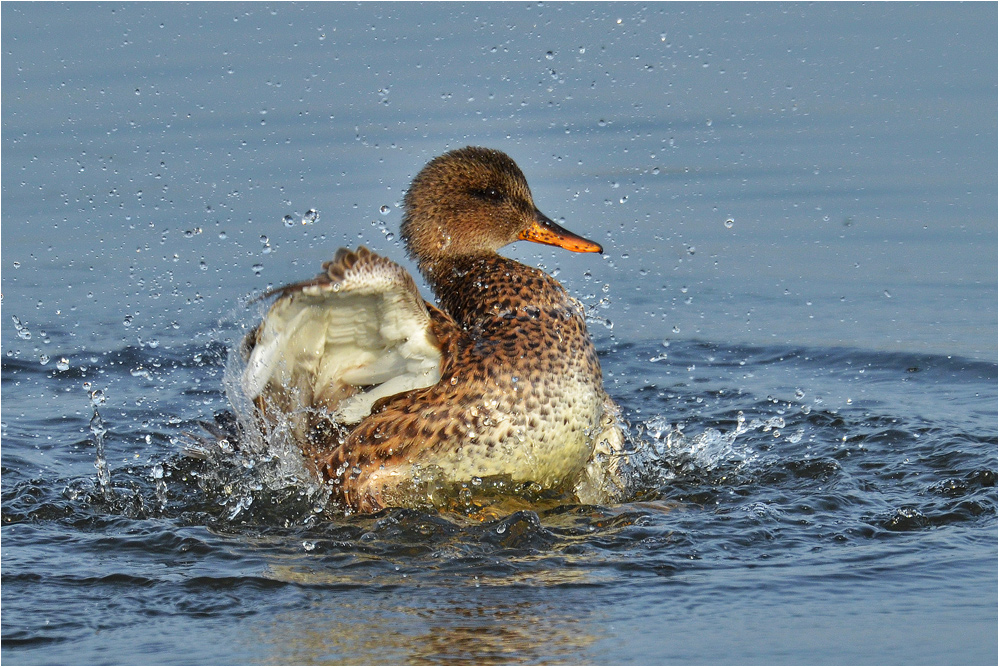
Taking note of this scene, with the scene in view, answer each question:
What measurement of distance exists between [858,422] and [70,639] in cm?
409

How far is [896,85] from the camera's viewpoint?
37.6 ft

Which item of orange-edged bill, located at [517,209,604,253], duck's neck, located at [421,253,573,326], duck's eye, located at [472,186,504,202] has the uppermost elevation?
duck's eye, located at [472,186,504,202]

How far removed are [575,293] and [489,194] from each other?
289cm

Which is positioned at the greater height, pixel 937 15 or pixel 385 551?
pixel 937 15

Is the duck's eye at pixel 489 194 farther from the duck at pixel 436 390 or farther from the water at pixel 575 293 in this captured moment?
the water at pixel 575 293

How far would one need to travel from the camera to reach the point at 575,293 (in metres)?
8.95

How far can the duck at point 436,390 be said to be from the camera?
5270 millimetres

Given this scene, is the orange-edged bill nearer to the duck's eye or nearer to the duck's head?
the duck's head

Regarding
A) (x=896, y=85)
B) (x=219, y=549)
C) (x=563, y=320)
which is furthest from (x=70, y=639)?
(x=896, y=85)

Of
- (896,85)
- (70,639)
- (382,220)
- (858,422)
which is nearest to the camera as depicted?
(70,639)

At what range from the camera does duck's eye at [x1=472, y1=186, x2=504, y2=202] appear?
611cm

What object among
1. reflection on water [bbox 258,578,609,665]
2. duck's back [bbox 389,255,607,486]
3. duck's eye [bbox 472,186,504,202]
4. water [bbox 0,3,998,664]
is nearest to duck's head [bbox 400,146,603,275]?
duck's eye [bbox 472,186,504,202]

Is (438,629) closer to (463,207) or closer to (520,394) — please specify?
(520,394)

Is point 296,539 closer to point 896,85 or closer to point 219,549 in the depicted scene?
point 219,549
